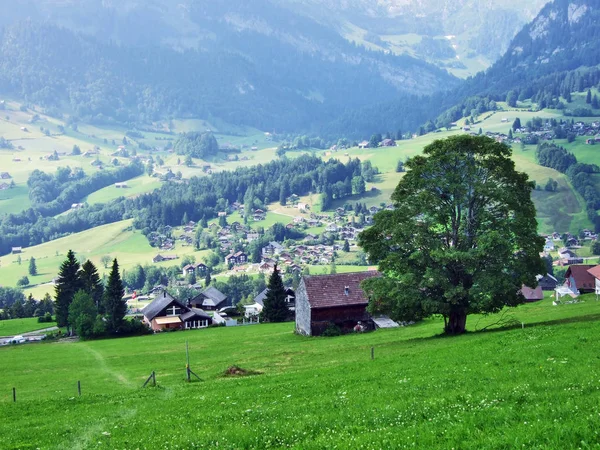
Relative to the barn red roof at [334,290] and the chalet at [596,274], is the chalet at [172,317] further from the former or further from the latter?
the chalet at [596,274]

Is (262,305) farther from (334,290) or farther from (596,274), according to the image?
(596,274)

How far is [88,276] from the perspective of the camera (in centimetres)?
11225

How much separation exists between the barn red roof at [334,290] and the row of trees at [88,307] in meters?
33.7

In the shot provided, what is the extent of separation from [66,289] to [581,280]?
78747mm

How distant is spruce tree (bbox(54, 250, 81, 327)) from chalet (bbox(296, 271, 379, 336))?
48.2 meters

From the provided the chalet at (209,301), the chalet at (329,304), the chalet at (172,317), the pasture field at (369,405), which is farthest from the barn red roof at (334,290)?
the chalet at (209,301)

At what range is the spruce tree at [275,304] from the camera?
98.1 m

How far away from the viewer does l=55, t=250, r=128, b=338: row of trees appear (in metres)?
92.1

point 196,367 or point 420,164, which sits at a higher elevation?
point 420,164

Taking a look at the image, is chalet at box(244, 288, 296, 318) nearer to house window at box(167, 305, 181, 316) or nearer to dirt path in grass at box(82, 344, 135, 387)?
house window at box(167, 305, 181, 316)

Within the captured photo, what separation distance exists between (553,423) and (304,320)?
191 feet

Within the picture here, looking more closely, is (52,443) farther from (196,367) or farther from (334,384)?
(196,367)

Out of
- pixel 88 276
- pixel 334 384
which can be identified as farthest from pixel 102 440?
pixel 88 276

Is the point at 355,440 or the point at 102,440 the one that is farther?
the point at 102,440
